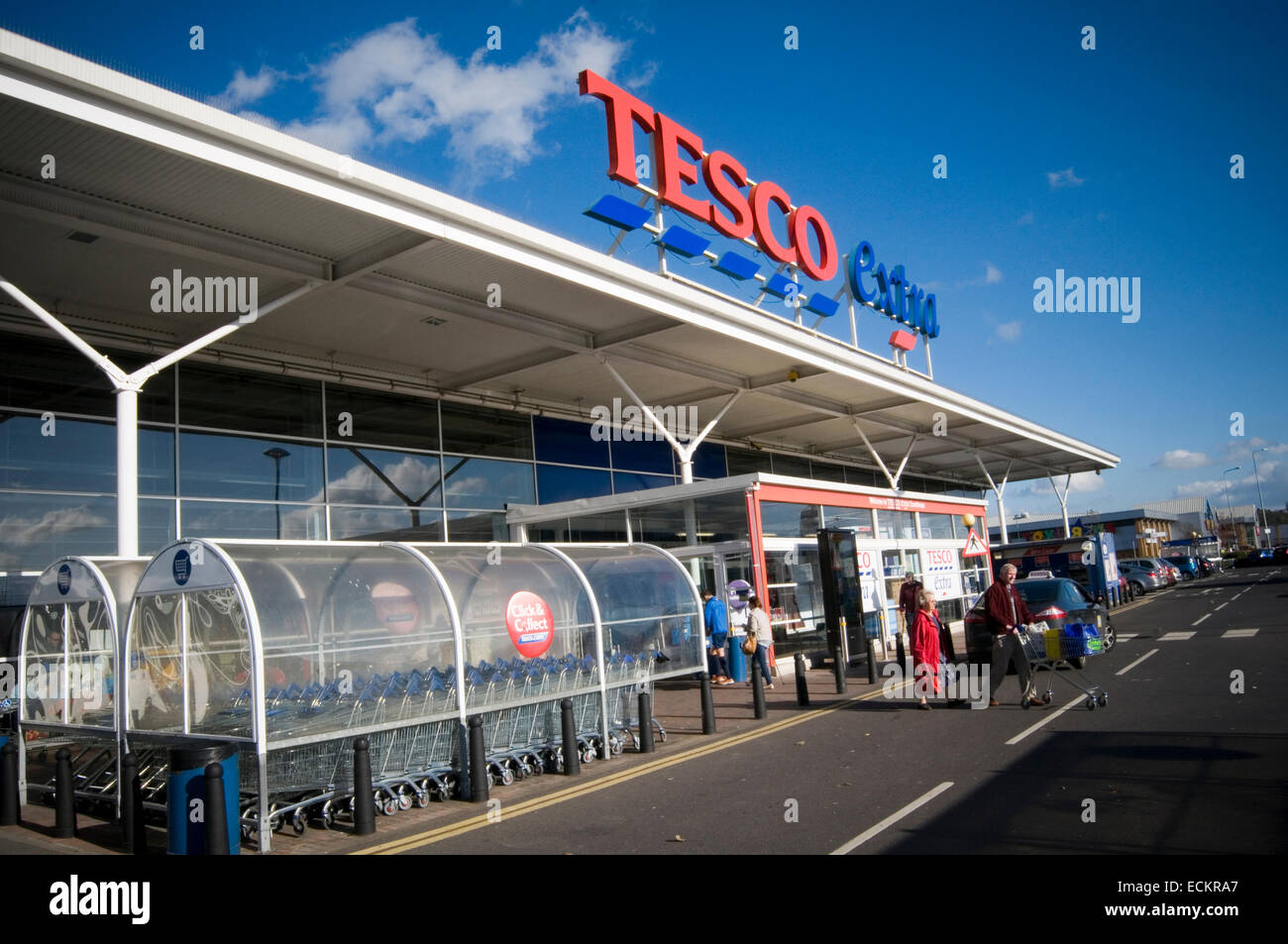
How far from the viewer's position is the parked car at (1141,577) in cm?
4216

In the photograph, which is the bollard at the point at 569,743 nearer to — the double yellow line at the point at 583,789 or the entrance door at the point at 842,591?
the double yellow line at the point at 583,789

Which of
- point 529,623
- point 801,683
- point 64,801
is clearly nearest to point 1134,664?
point 801,683

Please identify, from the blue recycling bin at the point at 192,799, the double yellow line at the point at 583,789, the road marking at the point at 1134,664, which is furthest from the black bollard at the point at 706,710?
the road marking at the point at 1134,664

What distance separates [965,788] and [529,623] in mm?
5225

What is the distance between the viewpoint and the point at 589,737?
11.4 meters

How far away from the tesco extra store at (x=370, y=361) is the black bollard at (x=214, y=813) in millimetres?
6388

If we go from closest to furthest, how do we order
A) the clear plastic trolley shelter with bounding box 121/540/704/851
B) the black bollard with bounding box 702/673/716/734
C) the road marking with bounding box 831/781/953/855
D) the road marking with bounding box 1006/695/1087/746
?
the road marking with bounding box 831/781/953/855 < the clear plastic trolley shelter with bounding box 121/540/704/851 < the road marking with bounding box 1006/695/1087/746 < the black bollard with bounding box 702/673/716/734

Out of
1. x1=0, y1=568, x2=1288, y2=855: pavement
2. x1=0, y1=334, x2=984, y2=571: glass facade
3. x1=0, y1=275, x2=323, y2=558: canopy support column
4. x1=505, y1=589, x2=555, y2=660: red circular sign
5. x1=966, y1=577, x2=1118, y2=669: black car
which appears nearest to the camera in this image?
x1=0, y1=568, x2=1288, y2=855: pavement

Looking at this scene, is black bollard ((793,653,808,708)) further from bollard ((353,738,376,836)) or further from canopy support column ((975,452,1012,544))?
canopy support column ((975,452,1012,544))

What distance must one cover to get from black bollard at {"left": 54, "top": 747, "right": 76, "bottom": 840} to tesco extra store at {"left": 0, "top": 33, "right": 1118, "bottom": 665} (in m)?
4.31

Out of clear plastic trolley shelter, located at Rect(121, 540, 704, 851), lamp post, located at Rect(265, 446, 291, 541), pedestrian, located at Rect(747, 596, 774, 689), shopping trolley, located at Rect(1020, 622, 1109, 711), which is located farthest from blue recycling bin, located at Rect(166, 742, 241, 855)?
lamp post, located at Rect(265, 446, 291, 541)

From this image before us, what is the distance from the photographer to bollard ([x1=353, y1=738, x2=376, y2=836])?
8.17m
